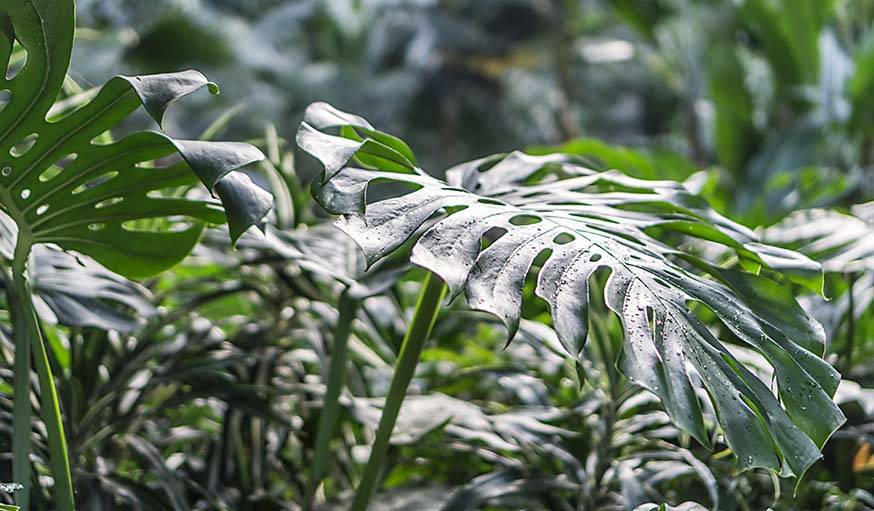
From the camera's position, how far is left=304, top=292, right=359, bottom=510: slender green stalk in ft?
2.06

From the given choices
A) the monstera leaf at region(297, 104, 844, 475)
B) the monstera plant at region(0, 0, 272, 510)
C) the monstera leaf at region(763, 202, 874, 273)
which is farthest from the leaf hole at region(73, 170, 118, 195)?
the monstera leaf at region(763, 202, 874, 273)

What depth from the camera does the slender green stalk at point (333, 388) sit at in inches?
24.7

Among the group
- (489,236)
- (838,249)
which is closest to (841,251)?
(838,249)

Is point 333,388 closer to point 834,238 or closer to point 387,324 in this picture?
point 387,324

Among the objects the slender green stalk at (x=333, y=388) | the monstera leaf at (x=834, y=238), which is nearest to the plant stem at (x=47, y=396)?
the slender green stalk at (x=333, y=388)

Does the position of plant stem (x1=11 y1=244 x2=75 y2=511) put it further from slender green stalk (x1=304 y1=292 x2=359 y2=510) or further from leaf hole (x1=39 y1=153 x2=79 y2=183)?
slender green stalk (x1=304 y1=292 x2=359 y2=510)

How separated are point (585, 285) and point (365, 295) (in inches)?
8.1

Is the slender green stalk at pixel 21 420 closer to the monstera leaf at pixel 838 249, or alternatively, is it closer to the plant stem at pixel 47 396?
the plant stem at pixel 47 396

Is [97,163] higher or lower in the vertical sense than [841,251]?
higher

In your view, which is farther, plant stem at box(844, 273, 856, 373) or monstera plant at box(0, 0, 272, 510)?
plant stem at box(844, 273, 856, 373)

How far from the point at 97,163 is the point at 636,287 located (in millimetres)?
312

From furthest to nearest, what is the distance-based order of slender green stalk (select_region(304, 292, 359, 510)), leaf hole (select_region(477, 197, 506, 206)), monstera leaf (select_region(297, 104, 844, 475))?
slender green stalk (select_region(304, 292, 359, 510)) → leaf hole (select_region(477, 197, 506, 206)) → monstera leaf (select_region(297, 104, 844, 475))

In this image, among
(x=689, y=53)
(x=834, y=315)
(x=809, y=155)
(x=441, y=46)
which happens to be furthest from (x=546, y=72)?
(x=834, y=315)

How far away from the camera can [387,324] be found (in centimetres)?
76
